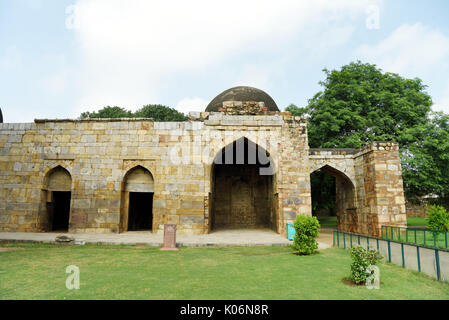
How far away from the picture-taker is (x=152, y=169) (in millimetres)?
12266

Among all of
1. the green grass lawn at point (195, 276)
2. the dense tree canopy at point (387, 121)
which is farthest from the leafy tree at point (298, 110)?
the green grass lawn at point (195, 276)

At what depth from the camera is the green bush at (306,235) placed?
26.4 ft

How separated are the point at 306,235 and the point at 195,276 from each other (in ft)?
13.0

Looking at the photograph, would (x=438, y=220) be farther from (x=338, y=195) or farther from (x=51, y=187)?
(x=51, y=187)

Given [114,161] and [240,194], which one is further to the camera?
[240,194]

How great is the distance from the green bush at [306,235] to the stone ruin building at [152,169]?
380 centimetres

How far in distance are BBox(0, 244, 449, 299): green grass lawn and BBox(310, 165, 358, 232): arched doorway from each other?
7.38 meters

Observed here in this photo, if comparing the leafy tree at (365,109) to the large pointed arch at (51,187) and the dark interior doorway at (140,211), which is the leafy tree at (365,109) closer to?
the dark interior doorway at (140,211)

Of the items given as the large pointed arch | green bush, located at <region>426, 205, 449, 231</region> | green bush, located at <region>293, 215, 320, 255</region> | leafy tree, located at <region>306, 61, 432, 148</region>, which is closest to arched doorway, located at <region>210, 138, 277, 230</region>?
leafy tree, located at <region>306, 61, 432, 148</region>

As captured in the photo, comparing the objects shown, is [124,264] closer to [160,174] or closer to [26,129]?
[160,174]

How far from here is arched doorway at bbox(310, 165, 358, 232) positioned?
14.9 m

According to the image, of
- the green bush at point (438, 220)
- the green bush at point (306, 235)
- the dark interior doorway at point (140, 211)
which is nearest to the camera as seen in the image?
the green bush at point (306, 235)

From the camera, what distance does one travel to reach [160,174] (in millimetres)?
12164

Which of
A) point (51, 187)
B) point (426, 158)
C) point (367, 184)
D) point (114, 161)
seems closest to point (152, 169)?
point (114, 161)
